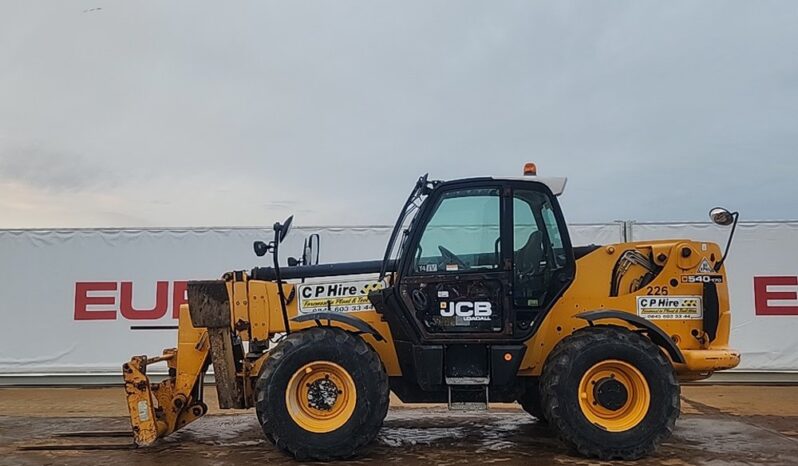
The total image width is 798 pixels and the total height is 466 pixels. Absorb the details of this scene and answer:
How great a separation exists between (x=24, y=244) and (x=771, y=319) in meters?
12.0

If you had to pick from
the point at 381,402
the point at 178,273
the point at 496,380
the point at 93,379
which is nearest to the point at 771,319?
the point at 496,380

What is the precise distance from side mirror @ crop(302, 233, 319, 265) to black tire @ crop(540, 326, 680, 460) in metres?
2.57

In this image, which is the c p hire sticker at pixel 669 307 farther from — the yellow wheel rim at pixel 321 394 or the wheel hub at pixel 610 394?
the yellow wheel rim at pixel 321 394

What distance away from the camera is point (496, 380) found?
5.82 metres

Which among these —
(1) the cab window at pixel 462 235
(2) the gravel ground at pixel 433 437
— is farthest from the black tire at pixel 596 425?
(1) the cab window at pixel 462 235

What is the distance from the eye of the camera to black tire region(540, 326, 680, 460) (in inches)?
216

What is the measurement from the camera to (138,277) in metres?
11.2

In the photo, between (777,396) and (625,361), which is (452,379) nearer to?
(625,361)

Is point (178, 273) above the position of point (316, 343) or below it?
above

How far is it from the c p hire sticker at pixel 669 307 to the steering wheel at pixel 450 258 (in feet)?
5.28

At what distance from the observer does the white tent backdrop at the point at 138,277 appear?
10828mm

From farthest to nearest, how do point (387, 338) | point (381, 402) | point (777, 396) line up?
1. point (777, 396)
2. point (387, 338)
3. point (381, 402)

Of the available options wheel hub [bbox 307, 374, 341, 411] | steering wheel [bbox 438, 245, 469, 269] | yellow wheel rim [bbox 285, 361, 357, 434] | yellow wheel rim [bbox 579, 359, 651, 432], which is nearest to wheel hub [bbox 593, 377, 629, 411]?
yellow wheel rim [bbox 579, 359, 651, 432]

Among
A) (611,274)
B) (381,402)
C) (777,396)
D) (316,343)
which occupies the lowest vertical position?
(777,396)
